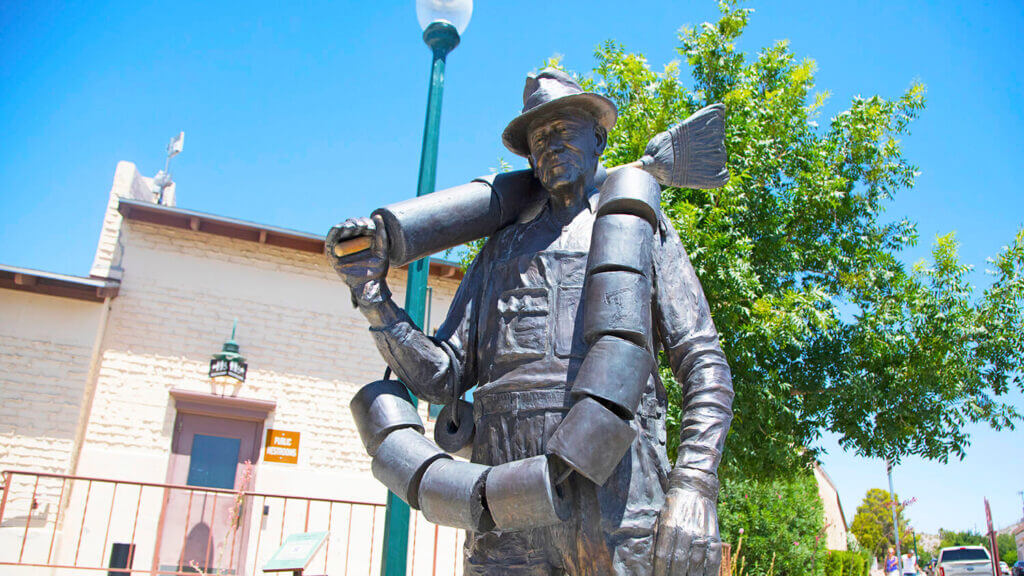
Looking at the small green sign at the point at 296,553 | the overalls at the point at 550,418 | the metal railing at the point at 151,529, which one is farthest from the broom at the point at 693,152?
the metal railing at the point at 151,529

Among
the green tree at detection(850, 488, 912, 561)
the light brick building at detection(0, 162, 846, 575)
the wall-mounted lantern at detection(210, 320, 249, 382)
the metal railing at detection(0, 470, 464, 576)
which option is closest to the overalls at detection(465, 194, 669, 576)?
the metal railing at detection(0, 470, 464, 576)

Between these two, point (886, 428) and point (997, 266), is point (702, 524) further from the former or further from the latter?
point (997, 266)

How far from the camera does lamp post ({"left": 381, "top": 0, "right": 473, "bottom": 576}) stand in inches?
210

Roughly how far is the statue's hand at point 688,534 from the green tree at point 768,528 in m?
17.4

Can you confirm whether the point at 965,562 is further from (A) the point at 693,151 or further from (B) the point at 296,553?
(A) the point at 693,151

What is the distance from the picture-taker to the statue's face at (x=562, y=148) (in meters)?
2.62

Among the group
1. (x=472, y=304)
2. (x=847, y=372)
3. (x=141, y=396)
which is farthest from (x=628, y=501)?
(x=141, y=396)

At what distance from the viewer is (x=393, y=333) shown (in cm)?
247

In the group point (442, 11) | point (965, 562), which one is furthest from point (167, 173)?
point (965, 562)

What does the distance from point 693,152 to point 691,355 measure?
983 millimetres

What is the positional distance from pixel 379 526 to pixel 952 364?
7.99 meters

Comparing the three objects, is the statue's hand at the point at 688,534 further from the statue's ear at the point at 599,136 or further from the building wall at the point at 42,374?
the building wall at the point at 42,374

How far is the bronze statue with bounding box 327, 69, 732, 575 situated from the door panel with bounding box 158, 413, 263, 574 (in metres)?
8.55

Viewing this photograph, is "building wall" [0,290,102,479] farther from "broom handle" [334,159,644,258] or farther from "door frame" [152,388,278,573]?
"broom handle" [334,159,644,258]
